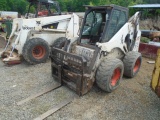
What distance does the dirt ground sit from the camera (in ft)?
12.2

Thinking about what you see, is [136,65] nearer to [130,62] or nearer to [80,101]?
[130,62]

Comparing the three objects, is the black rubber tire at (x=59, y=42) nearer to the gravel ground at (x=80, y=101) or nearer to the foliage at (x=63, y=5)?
the gravel ground at (x=80, y=101)

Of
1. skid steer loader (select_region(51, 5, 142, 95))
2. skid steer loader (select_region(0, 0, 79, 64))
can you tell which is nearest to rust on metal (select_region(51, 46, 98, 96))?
skid steer loader (select_region(51, 5, 142, 95))

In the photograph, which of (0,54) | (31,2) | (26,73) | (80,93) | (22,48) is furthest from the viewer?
(31,2)

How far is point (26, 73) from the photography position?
595cm

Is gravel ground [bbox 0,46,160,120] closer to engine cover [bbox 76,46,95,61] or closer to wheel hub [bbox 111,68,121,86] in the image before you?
wheel hub [bbox 111,68,121,86]

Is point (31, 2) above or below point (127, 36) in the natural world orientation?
above

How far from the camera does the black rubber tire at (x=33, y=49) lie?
20.8ft

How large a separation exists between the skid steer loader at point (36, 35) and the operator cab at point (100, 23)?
1107 millimetres

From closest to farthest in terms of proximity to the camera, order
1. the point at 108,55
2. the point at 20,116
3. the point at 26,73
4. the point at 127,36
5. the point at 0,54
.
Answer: the point at 20,116, the point at 108,55, the point at 127,36, the point at 26,73, the point at 0,54

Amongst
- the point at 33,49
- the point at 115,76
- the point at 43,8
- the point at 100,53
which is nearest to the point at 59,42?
the point at 33,49

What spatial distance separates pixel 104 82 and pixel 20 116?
203 cm

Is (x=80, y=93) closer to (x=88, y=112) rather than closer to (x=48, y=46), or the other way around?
(x=88, y=112)

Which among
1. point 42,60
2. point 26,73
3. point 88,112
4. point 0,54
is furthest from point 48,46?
point 88,112
